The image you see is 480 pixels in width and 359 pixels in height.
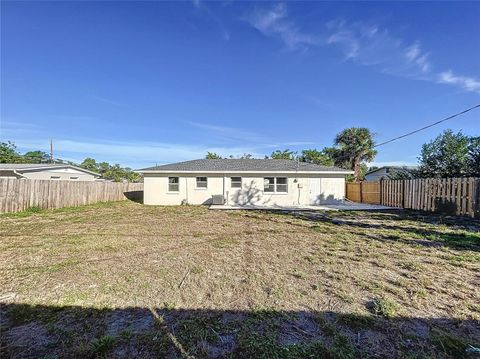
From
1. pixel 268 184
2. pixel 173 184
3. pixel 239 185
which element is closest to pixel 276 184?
pixel 268 184

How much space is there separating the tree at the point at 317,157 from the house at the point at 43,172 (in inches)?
1061

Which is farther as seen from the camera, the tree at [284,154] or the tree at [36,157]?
the tree at [284,154]

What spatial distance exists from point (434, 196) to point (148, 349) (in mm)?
14807

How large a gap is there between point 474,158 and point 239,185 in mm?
15208

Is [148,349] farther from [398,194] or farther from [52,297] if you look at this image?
[398,194]

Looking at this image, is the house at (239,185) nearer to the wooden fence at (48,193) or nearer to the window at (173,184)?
the window at (173,184)

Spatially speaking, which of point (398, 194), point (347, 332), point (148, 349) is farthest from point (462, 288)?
point (398, 194)

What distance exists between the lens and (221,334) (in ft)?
8.38

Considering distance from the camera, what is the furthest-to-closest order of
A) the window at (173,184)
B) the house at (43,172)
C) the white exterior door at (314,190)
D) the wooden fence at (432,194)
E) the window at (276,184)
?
the house at (43,172) → the white exterior door at (314,190) → the window at (276,184) → the window at (173,184) → the wooden fence at (432,194)

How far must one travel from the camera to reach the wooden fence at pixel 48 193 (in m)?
10.9

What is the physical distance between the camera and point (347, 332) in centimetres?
257

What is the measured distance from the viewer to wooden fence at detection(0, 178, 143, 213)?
1085 centimetres

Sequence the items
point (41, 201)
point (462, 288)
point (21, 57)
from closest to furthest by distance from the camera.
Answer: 1. point (462, 288)
2. point (21, 57)
3. point (41, 201)

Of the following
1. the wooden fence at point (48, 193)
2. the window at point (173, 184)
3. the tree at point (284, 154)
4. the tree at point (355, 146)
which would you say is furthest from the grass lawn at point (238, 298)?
the tree at point (284, 154)
